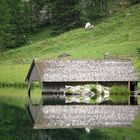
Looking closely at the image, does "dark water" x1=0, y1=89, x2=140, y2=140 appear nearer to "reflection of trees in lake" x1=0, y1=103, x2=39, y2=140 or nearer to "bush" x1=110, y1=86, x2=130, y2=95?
"reflection of trees in lake" x1=0, y1=103, x2=39, y2=140

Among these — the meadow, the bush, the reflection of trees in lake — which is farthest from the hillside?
the reflection of trees in lake

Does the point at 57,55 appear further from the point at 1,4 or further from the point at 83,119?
the point at 83,119

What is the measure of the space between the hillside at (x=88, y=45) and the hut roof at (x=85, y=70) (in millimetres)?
8985

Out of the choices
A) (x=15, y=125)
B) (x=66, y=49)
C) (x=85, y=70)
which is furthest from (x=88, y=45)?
(x=15, y=125)

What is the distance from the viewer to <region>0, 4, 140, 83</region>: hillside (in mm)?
96750

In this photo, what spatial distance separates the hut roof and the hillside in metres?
8.98

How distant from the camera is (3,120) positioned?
4728 cm

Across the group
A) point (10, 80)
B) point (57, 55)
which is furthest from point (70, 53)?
point (10, 80)

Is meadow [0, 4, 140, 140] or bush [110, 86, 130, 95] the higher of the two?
meadow [0, 4, 140, 140]

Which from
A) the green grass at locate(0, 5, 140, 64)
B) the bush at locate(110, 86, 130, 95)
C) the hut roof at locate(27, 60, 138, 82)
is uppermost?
the green grass at locate(0, 5, 140, 64)

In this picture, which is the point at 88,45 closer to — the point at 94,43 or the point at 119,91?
the point at 94,43

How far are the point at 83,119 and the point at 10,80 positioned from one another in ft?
141

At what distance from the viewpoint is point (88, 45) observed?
105 metres

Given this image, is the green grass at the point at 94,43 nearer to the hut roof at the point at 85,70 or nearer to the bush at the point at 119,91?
the hut roof at the point at 85,70
